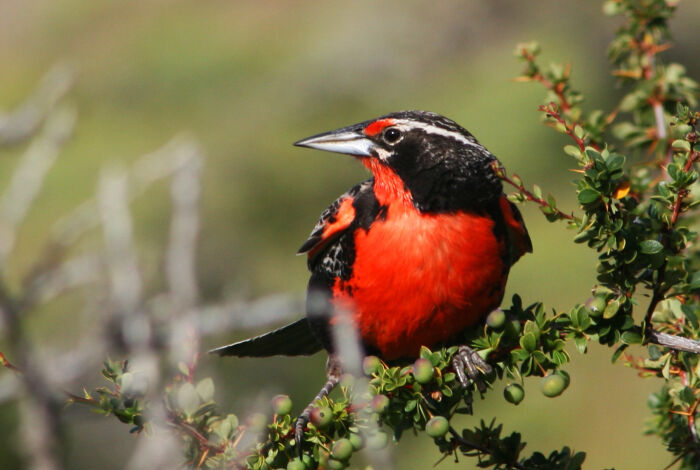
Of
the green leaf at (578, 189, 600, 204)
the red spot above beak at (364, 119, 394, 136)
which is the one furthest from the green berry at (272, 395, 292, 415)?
the red spot above beak at (364, 119, 394, 136)

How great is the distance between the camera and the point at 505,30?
11523mm

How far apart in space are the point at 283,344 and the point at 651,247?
6.76 ft

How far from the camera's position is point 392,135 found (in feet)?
11.1

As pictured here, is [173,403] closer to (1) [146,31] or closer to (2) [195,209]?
(2) [195,209]

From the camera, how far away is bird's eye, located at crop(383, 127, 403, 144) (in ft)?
11.0

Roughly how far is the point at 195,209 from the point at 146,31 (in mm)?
11888

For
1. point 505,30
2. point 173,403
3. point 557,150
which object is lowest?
point 557,150

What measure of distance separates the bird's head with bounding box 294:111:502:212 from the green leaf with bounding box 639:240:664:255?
1.01 m

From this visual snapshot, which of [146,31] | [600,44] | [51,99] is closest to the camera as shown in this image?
[51,99]

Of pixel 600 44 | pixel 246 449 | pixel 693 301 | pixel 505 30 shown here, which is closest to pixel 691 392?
pixel 693 301

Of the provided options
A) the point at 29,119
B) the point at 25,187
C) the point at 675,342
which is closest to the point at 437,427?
the point at 675,342

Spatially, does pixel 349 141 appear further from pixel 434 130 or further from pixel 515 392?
pixel 515 392

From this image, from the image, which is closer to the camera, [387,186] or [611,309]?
[611,309]

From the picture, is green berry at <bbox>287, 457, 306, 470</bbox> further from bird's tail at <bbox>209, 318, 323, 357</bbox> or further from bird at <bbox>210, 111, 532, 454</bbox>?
bird's tail at <bbox>209, 318, 323, 357</bbox>
